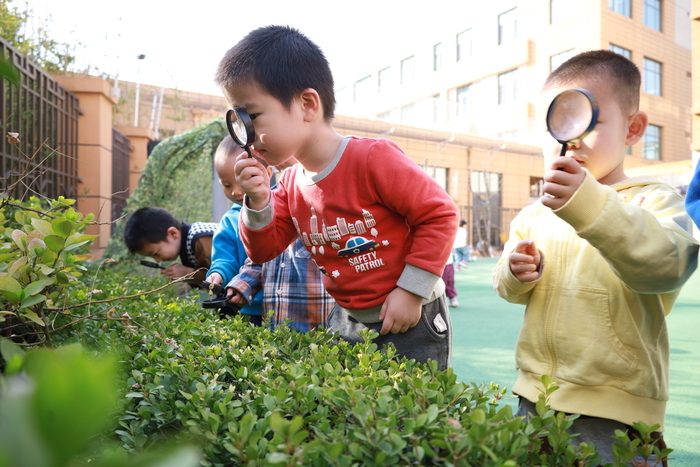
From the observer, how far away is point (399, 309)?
1.82 m

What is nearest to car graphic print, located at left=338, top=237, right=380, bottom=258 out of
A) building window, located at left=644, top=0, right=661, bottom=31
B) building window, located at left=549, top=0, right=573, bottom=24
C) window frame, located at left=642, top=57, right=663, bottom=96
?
building window, located at left=549, top=0, right=573, bottom=24

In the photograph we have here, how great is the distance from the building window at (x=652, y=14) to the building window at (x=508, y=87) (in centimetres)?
640

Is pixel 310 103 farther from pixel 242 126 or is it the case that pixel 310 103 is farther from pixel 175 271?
pixel 175 271

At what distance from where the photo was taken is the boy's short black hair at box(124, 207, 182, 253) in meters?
4.05

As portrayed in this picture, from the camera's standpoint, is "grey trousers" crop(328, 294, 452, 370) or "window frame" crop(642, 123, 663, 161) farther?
"window frame" crop(642, 123, 663, 161)

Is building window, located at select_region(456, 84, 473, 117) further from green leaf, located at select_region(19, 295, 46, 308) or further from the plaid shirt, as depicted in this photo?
green leaf, located at select_region(19, 295, 46, 308)

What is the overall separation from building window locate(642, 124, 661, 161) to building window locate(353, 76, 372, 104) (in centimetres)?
1455

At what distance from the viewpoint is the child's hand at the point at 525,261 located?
1635mm

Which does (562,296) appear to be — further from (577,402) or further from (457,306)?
(457,306)

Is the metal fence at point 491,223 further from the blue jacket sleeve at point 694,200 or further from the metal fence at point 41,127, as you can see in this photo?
the blue jacket sleeve at point 694,200

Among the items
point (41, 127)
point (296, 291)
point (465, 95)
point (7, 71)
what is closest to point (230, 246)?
point (296, 291)

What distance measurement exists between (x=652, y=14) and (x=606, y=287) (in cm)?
3114

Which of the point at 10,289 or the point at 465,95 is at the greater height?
the point at 465,95

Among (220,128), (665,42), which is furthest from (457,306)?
(665,42)
